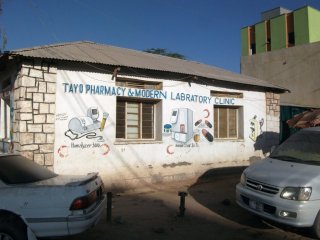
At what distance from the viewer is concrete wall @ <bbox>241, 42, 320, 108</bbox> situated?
2117cm

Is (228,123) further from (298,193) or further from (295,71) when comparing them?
(295,71)

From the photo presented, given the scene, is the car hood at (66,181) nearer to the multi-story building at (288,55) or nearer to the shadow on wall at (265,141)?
the shadow on wall at (265,141)

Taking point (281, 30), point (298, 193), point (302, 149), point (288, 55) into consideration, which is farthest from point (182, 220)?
point (281, 30)

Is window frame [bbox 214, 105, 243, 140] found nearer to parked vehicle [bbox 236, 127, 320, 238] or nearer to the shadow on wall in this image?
the shadow on wall

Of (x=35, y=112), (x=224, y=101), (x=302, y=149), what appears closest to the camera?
(x=302, y=149)

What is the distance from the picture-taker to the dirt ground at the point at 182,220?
589 cm

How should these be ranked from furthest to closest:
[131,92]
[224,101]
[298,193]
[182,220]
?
[224,101]
[131,92]
[182,220]
[298,193]

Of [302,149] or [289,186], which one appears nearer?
[289,186]

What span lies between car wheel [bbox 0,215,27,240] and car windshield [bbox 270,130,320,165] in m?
4.55

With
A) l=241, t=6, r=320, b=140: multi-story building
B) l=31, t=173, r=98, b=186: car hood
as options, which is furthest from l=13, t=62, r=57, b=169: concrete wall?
l=241, t=6, r=320, b=140: multi-story building

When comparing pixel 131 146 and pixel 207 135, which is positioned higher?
pixel 207 135

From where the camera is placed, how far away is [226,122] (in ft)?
43.4

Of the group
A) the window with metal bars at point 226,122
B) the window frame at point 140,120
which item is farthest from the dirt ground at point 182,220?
the window with metal bars at point 226,122

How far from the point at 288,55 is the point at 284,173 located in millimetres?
18861
